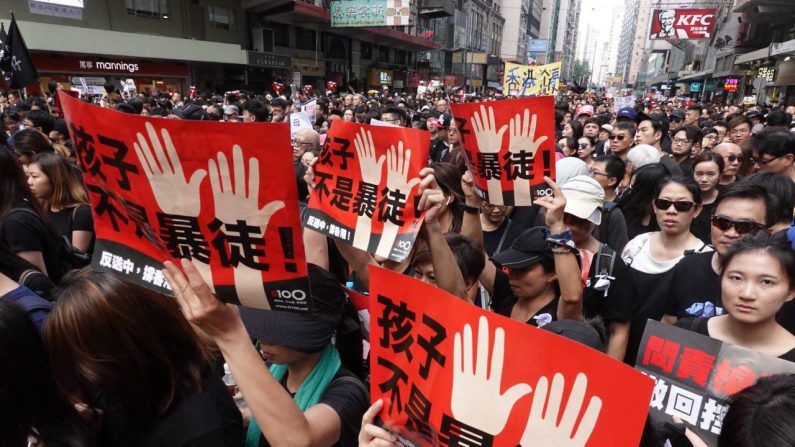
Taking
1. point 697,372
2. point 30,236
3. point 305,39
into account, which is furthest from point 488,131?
point 305,39

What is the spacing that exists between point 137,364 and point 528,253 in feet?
5.91

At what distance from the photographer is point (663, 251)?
3.08m

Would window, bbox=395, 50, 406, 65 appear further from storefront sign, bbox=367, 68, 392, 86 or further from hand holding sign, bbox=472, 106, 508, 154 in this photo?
hand holding sign, bbox=472, 106, 508, 154

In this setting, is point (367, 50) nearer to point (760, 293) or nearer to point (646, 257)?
point (646, 257)

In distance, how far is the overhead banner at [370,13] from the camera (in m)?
25.6

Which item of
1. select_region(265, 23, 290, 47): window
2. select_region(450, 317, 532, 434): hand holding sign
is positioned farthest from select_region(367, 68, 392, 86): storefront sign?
select_region(450, 317, 532, 434): hand holding sign

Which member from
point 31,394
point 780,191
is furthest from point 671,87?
point 31,394

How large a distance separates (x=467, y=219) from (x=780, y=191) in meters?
2.22

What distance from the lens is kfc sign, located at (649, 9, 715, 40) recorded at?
85.0ft

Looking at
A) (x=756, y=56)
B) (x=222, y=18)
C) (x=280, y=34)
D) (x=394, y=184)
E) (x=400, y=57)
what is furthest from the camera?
(x=400, y=57)

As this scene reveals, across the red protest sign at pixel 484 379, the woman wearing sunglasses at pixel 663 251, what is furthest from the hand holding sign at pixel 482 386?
the woman wearing sunglasses at pixel 663 251

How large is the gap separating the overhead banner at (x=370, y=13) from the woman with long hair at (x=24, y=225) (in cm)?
2441

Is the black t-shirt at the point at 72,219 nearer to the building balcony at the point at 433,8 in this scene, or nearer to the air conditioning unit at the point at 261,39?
the air conditioning unit at the point at 261,39

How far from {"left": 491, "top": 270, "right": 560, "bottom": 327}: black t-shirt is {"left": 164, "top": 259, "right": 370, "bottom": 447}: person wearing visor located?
98cm
